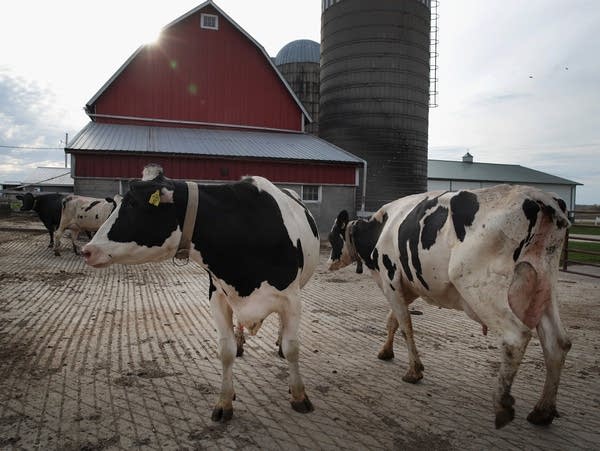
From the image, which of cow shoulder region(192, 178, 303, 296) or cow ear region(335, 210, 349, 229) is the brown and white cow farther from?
cow shoulder region(192, 178, 303, 296)

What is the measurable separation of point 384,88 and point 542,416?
18733 mm

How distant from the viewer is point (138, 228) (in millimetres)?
2764

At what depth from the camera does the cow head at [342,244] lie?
542cm

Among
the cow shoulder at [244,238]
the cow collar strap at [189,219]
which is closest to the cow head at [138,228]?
the cow collar strap at [189,219]

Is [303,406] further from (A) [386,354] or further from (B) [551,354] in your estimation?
(B) [551,354]

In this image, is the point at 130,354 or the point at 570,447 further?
the point at 130,354

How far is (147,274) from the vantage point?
32.5 ft

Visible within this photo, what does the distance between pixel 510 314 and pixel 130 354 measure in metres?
3.94

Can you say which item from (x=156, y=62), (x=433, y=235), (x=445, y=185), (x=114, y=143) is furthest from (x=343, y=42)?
(x=445, y=185)

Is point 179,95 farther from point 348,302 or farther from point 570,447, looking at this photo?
point 570,447

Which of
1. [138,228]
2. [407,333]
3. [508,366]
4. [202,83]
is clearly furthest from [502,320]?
[202,83]

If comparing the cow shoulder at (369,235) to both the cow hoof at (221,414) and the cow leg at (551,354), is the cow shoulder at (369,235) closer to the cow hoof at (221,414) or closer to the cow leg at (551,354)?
the cow leg at (551,354)

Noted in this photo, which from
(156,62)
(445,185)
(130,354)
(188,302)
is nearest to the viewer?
(130,354)

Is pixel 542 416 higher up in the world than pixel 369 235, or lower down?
lower down
